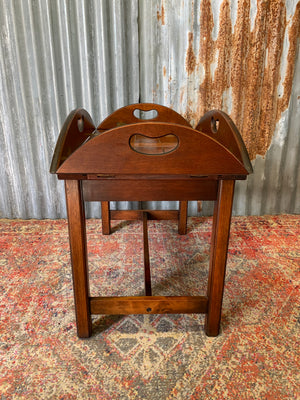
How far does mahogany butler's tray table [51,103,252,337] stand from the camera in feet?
4.05

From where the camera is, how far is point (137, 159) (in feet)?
4.09

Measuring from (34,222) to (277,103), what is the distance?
2.45 meters

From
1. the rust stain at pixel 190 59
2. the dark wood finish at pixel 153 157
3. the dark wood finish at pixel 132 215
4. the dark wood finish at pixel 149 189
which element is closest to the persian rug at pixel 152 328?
the dark wood finish at pixel 132 215

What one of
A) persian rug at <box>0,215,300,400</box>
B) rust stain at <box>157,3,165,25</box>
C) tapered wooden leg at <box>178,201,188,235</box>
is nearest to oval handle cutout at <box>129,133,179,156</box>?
tapered wooden leg at <box>178,201,188,235</box>

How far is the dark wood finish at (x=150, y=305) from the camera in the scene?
5.04 ft

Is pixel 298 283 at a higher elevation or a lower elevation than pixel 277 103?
lower

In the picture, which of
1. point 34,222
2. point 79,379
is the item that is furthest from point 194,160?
point 34,222

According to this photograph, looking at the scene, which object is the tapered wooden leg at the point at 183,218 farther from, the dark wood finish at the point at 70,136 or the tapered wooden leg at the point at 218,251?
the tapered wooden leg at the point at 218,251

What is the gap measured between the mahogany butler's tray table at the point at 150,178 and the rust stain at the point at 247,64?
1.25 m

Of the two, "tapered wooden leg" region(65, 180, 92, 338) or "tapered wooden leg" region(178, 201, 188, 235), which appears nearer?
"tapered wooden leg" region(65, 180, 92, 338)

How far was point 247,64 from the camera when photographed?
2656 mm

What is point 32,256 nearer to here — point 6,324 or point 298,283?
point 6,324

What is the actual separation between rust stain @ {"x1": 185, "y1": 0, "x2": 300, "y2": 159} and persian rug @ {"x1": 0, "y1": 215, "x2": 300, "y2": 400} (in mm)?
1099

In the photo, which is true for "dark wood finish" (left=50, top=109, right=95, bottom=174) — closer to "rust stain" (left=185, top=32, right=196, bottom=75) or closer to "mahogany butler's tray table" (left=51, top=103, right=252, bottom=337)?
"mahogany butler's tray table" (left=51, top=103, right=252, bottom=337)
